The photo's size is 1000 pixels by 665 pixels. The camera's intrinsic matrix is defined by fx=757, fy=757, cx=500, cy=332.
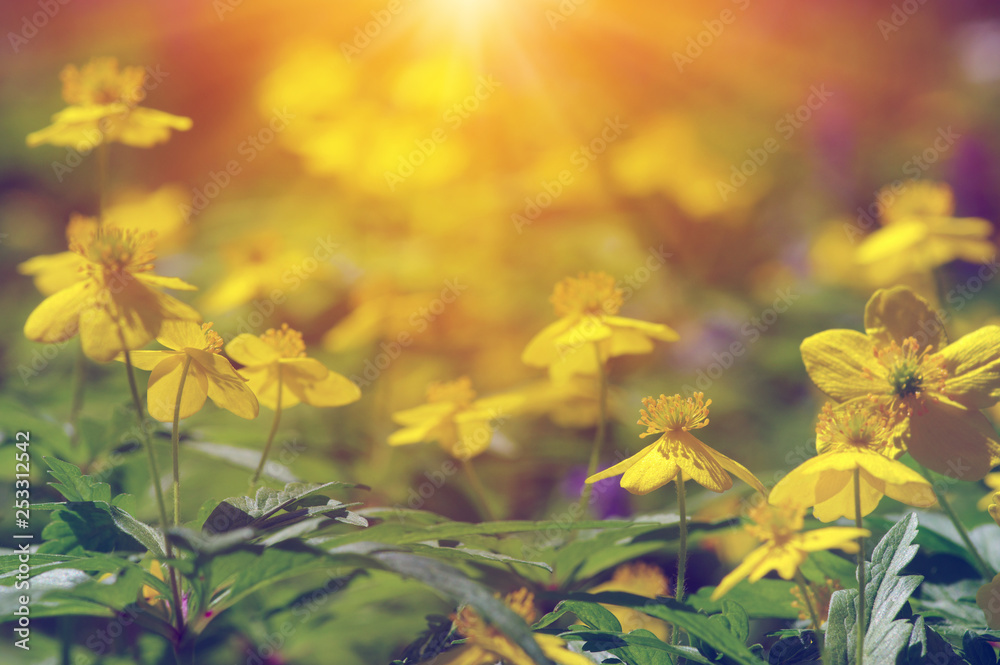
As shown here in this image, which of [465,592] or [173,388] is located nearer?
[465,592]

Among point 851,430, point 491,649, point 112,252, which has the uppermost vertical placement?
point 112,252

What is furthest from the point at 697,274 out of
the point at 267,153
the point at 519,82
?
the point at 267,153

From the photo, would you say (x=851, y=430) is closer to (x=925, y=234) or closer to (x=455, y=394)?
(x=455, y=394)

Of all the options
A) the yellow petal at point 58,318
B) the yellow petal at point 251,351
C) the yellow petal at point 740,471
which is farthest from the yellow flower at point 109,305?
the yellow petal at point 740,471

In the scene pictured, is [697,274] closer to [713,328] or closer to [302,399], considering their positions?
[713,328]

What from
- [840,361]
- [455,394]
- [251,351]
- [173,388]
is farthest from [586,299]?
[173,388]

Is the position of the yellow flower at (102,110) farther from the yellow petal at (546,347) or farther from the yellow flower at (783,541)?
the yellow flower at (783,541)
